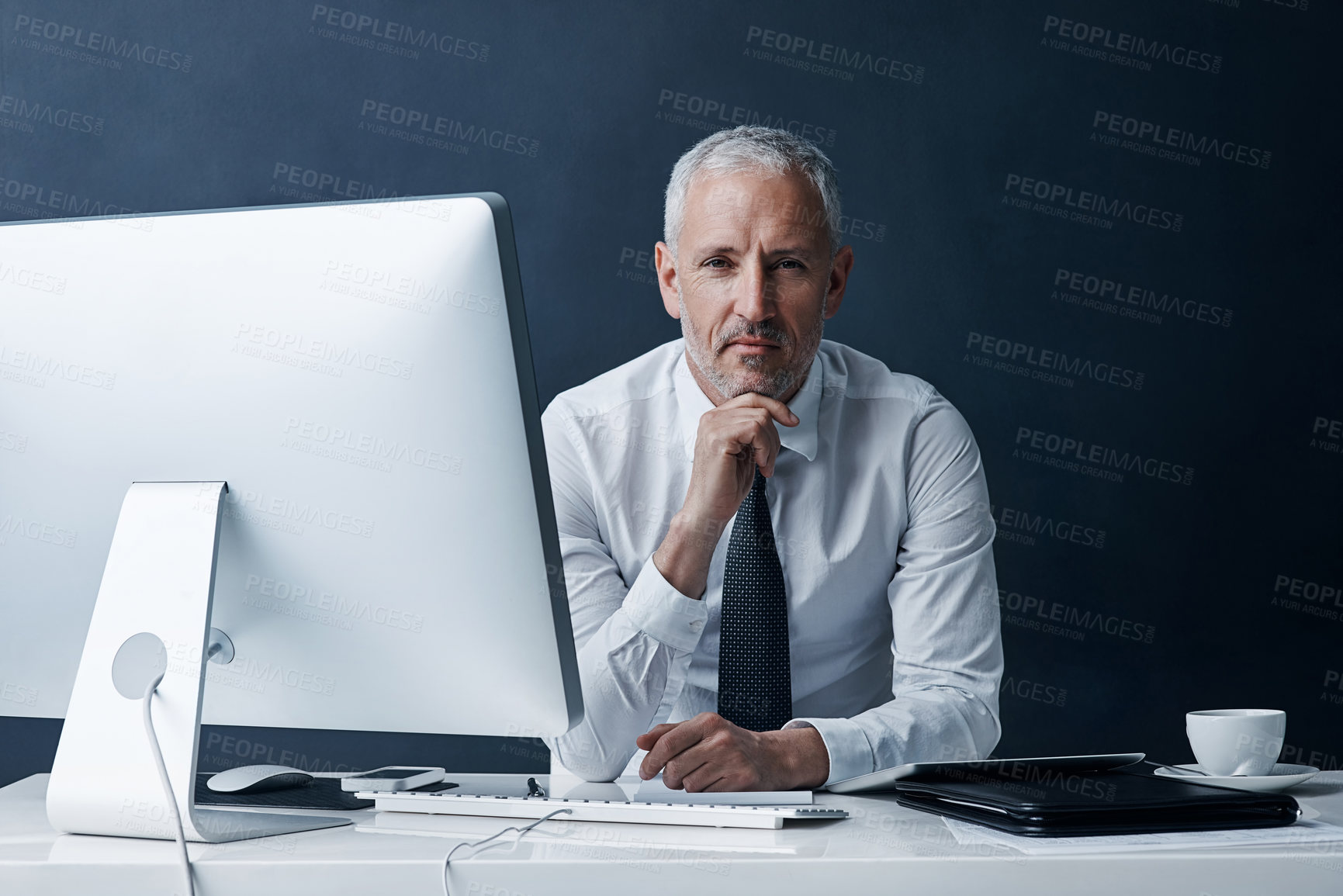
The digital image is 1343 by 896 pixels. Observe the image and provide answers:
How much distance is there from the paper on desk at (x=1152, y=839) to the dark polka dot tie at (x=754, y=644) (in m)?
0.56

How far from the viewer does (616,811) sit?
2.81 feet

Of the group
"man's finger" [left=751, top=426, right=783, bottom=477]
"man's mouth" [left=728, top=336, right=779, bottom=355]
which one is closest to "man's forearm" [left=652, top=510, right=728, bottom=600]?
"man's finger" [left=751, top=426, right=783, bottom=477]

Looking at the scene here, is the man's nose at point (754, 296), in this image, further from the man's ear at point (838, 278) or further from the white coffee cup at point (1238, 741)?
the white coffee cup at point (1238, 741)

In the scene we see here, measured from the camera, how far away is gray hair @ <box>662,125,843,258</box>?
151 centimetres

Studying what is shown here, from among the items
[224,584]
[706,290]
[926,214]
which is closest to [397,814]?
[224,584]

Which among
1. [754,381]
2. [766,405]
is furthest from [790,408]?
[766,405]

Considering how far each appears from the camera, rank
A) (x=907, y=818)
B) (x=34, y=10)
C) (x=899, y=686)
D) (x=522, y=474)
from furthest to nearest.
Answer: (x=34, y=10) < (x=899, y=686) < (x=907, y=818) < (x=522, y=474)

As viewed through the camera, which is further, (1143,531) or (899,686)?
(1143,531)

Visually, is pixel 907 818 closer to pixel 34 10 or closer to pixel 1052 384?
pixel 1052 384

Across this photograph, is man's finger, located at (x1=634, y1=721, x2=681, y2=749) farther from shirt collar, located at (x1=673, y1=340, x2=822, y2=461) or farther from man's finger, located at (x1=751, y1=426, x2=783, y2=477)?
shirt collar, located at (x1=673, y1=340, x2=822, y2=461)

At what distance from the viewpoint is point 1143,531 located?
2367 millimetres

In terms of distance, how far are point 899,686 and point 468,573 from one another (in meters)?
0.82

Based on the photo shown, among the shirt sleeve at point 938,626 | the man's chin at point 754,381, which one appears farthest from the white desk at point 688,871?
the man's chin at point 754,381

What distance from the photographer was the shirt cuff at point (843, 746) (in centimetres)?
110
